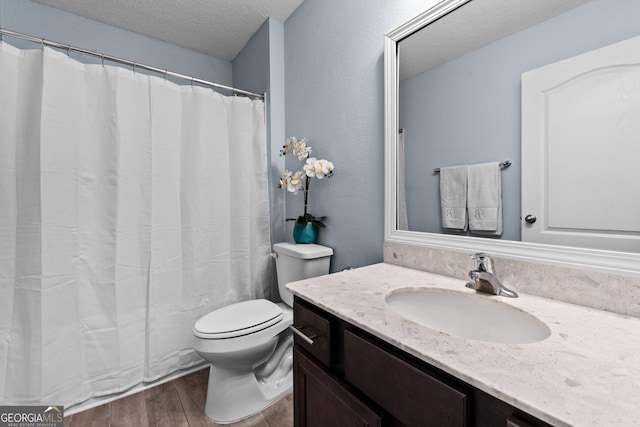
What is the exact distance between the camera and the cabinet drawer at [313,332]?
77 centimetres

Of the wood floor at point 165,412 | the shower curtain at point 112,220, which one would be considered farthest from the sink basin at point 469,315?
the shower curtain at point 112,220

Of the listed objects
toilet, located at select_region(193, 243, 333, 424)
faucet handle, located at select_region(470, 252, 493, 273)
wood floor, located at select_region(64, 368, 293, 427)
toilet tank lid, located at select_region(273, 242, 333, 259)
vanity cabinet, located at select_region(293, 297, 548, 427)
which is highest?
faucet handle, located at select_region(470, 252, 493, 273)

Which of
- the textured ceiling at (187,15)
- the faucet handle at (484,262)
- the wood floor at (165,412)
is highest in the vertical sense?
the textured ceiling at (187,15)

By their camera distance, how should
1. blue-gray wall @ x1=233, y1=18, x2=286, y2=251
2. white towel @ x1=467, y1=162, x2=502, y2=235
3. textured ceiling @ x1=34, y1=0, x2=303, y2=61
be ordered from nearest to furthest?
white towel @ x1=467, y1=162, x2=502, y2=235, textured ceiling @ x1=34, y1=0, x2=303, y2=61, blue-gray wall @ x1=233, y1=18, x2=286, y2=251

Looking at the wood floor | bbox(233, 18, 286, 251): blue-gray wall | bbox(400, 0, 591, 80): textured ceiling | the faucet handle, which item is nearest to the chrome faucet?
the faucet handle

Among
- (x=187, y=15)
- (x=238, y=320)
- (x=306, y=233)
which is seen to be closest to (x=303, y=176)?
(x=306, y=233)

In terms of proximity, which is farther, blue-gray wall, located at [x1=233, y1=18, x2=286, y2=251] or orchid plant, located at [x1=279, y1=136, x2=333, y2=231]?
blue-gray wall, located at [x1=233, y1=18, x2=286, y2=251]

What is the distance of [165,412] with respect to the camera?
1418 millimetres

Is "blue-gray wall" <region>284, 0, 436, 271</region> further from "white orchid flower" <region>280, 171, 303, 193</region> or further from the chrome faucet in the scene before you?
the chrome faucet

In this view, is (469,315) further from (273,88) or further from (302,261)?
(273,88)

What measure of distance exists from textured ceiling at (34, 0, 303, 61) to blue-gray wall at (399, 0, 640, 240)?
1283mm

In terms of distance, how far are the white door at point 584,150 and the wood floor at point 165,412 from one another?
141 centimetres

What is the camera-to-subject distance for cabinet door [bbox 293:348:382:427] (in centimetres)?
67

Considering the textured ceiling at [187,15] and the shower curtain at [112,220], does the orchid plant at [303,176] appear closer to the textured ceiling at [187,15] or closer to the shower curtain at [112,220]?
the shower curtain at [112,220]
